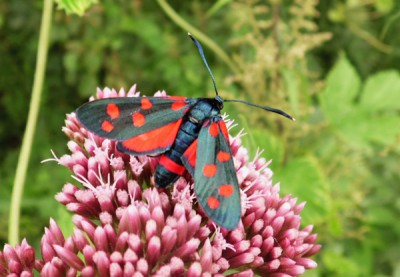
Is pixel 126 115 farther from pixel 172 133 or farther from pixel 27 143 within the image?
pixel 27 143

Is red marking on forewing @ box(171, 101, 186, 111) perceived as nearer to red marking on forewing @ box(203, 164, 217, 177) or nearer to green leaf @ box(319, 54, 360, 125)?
red marking on forewing @ box(203, 164, 217, 177)

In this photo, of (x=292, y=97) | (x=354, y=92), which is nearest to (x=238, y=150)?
(x=292, y=97)

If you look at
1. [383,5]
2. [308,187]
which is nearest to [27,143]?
[308,187]

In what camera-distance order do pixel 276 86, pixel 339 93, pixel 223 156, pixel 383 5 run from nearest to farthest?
1. pixel 223 156
2. pixel 339 93
3. pixel 276 86
4. pixel 383 5

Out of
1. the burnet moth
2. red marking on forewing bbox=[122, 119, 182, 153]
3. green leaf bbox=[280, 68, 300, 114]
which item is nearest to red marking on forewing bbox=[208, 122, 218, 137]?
the burnet moth

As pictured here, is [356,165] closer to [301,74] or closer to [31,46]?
[301,74]

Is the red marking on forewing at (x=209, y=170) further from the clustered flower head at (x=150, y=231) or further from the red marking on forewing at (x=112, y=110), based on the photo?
the red marking on forewing at (x=112, y=110)

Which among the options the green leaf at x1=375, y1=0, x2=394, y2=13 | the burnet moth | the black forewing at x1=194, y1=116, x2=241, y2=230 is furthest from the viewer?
the green leaf at x1=375, y1=0, x2=394, y2=13
